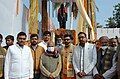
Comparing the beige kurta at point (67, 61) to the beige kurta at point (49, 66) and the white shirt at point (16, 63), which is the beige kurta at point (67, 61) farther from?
the white shirt at point (16, 63)

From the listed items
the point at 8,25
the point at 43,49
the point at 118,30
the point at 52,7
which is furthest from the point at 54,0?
the point at 118,30

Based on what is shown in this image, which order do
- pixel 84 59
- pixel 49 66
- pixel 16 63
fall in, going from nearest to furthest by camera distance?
pixel 16 63 < pixel 84 59 < pixel 49 66

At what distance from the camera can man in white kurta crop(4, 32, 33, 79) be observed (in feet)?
21.4

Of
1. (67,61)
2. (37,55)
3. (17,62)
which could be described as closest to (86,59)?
(67,61)

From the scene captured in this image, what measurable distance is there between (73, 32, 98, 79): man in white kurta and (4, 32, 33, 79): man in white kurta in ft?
3.05

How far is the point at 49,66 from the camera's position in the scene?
6863 mm

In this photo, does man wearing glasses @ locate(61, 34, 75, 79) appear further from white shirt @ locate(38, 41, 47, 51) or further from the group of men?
white shirt @ locate(38, 41, 47, 51)

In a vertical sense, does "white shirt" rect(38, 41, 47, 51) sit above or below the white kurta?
above

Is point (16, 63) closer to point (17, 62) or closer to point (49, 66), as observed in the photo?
point (17, 62)

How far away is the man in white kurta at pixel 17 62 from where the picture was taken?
21.4 ft

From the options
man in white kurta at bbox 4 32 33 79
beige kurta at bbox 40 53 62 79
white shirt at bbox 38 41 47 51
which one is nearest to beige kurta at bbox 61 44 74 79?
beige kurta at bbox 40 53 62 79

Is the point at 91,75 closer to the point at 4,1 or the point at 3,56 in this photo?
the point at 3,56

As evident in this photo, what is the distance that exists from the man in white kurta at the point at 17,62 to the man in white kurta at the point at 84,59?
931 mm

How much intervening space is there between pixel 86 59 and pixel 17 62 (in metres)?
1.26
